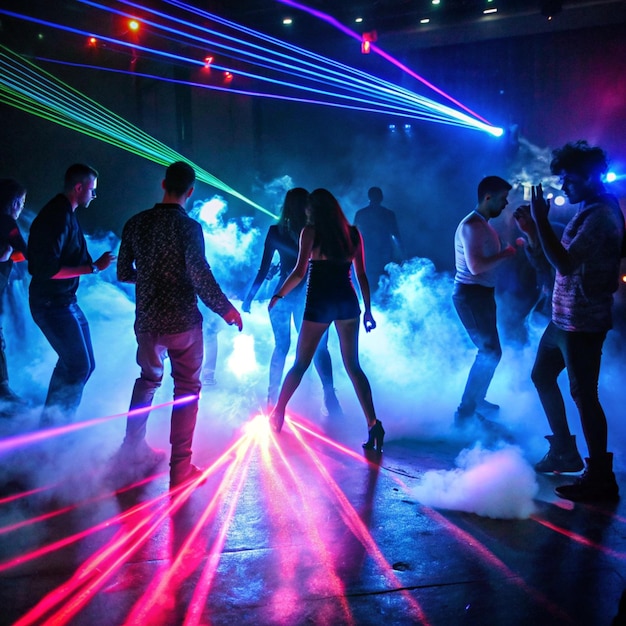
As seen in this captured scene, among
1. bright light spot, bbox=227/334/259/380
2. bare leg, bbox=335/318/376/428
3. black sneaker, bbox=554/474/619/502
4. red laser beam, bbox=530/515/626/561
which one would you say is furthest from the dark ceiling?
red laser beam, bbox=530/515/626/561

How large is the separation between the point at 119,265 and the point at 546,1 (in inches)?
387

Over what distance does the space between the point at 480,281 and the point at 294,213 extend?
5.75ft

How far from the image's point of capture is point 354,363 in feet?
14.8

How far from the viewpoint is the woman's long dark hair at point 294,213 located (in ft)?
17.4

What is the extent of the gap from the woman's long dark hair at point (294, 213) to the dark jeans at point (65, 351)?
1.95m

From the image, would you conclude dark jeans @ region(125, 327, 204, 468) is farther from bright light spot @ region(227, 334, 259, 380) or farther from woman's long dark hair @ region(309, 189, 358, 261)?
bright light spot @ region(227, 334, 259, 380)

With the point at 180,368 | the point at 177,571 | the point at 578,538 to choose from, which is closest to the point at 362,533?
the point at 177,571

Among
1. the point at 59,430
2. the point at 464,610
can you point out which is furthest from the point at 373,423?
the point at 59,430

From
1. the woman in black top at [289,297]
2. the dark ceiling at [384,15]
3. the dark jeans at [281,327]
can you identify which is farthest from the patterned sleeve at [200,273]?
the dark ceiling at [384,15]

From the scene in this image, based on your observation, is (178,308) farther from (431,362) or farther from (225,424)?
(431,362)

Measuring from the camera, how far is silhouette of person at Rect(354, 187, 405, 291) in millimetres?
8172

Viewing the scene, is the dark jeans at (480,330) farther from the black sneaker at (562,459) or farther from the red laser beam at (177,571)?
the red laser beam at (177,571)

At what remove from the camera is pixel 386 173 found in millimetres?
14633

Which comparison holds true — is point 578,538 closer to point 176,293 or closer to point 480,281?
point 480,281
